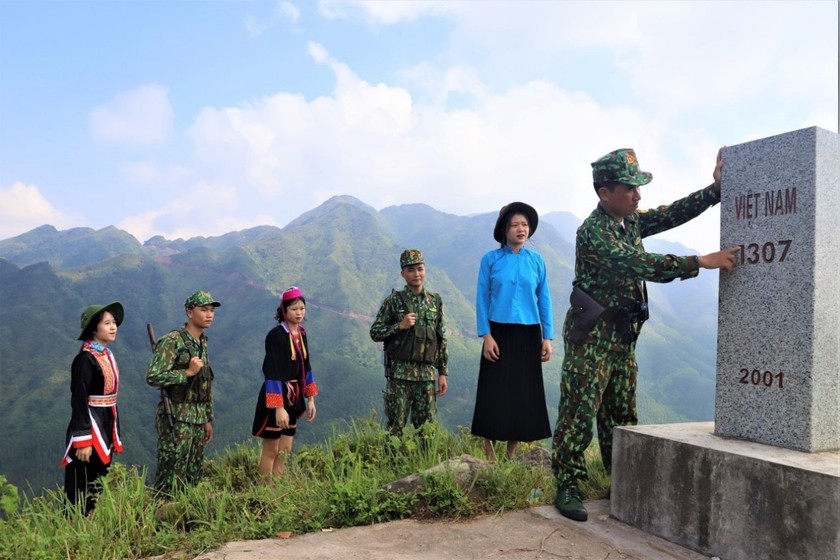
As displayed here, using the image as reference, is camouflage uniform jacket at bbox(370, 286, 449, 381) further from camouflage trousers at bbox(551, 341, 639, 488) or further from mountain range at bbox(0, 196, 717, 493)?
mountain range at bbox(0, 196, 717, 493)

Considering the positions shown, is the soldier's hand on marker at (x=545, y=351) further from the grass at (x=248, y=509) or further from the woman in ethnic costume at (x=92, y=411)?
the woman in ethnic costume at (x=92, y=411)

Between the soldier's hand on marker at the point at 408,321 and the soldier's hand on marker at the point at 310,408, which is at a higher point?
the soldier's hand on marker at the point at 408,321

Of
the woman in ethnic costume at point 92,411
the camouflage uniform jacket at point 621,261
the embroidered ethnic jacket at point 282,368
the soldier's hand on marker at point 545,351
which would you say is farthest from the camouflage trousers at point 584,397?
the woman in ethnic costume at point 92,411

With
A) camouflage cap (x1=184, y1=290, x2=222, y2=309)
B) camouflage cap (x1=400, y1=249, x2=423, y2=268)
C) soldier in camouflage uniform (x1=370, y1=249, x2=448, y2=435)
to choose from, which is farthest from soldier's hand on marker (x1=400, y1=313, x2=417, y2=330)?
camouflage cap (x1=184, y1=290, x2=222, y2=309)

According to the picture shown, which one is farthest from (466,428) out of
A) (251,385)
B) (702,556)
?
(251,385)

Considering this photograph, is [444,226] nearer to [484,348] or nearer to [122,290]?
[122,290]

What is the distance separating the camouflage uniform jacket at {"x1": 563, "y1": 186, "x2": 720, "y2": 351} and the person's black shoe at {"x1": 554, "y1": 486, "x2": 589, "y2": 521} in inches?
37.7

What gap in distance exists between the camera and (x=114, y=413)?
191 inches

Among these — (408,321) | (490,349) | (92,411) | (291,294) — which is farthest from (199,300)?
(490,349)

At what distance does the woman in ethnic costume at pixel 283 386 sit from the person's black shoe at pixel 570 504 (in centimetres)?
241

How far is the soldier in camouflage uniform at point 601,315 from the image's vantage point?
12.1ft

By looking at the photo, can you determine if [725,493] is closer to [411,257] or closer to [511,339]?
[511,339]

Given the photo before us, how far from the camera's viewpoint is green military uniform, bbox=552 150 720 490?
3.69 m

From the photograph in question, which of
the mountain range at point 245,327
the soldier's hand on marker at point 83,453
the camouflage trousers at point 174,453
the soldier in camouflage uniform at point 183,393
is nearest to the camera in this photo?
the soldier's hand on marker at point 83,453
